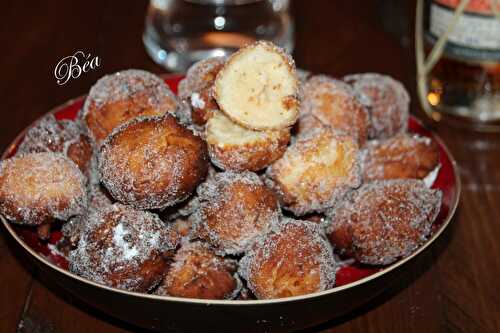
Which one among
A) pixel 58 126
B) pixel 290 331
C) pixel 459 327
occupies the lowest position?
pixel 459 327

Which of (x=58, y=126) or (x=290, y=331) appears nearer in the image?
(x=290, y=331)

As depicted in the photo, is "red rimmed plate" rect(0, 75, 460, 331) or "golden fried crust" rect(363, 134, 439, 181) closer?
"red rimmed plate" rect(0, 75, 460, 331)

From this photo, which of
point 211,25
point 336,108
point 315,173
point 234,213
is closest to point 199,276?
point 234,213

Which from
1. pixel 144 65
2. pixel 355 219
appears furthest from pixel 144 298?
pixel 144 65

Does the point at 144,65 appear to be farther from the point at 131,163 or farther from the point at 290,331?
Result: the point at 290,331

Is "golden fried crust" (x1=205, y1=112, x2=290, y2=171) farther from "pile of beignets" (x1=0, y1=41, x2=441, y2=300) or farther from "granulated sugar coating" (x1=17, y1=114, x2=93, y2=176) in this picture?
"granulated sugar coating" (x1=17, y1=114, x2=93, y2=176)

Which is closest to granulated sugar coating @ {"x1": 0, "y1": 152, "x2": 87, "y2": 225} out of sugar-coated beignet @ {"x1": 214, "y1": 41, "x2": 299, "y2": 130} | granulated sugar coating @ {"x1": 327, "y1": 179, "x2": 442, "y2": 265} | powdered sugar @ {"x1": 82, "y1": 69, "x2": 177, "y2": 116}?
powdered sugar @ {"x1": 82, "y1": 69, "x2": 177, "y2": 116}
